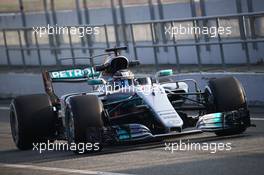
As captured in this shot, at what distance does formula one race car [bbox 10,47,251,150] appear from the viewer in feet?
49.6

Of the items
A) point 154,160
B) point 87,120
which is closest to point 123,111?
point 87,120

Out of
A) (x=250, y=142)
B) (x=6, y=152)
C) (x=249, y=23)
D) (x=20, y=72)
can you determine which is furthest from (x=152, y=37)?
(x=250, y=142)

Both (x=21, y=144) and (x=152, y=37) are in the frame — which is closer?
(x=21, y=144)

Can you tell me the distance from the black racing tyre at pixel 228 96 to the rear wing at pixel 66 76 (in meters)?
2.70

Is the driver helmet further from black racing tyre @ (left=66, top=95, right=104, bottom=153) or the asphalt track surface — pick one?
black racing tyre @ (left=66, top=95, right=104, bottom=153)

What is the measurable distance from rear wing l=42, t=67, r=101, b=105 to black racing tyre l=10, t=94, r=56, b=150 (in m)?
1.03

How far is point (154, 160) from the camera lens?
551 inches

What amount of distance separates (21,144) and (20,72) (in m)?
13.4

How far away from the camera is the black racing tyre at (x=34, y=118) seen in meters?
16.8

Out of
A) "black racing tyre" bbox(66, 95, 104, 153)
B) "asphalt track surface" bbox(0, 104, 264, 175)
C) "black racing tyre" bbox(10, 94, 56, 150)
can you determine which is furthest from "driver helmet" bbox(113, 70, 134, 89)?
"black racing tyre" bbox(66, 95, 104, 153)

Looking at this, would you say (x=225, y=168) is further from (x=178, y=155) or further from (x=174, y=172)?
(x=178, y=155)

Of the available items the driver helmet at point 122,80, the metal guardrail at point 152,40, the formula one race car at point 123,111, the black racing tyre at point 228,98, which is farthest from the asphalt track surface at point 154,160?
the metal guardrail at point 152,40

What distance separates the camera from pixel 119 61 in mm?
16672

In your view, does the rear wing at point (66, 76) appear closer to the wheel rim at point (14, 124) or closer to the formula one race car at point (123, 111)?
the formula one race car at point (123, 111)
